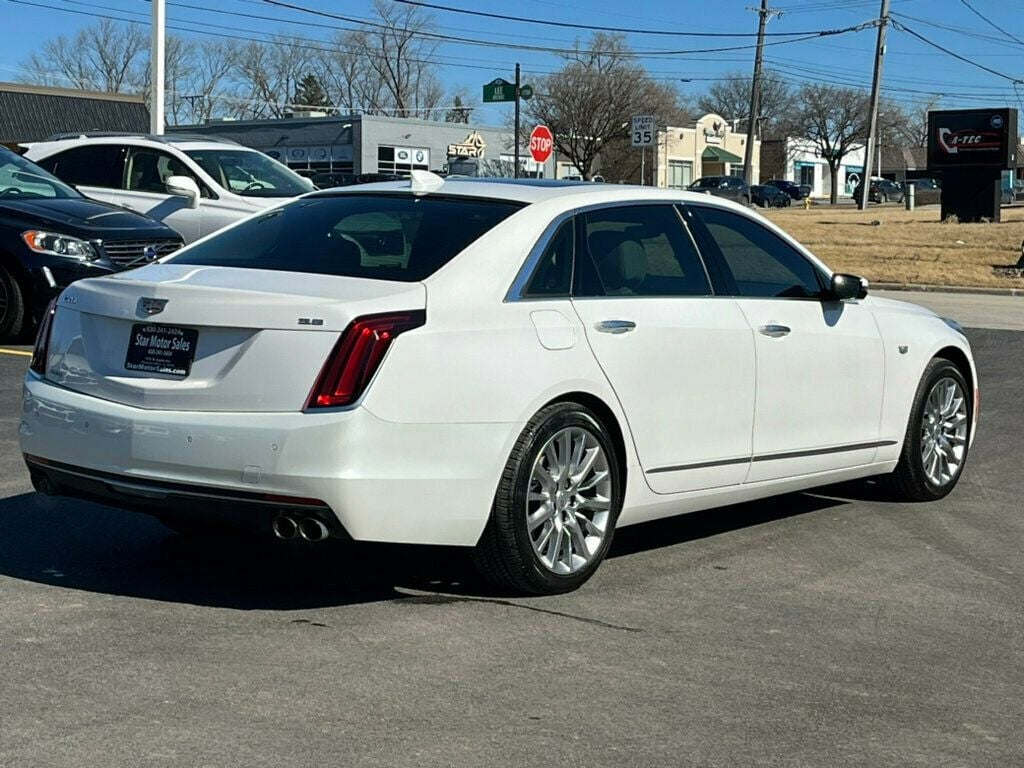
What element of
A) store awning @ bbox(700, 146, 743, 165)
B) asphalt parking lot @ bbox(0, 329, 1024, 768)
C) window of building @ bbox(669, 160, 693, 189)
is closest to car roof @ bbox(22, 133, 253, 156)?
asphalt parking lot @ bbox(0, 329, 1024, 768)

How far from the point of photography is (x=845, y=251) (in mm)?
31953

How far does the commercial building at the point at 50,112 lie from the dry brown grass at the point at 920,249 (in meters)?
22.0

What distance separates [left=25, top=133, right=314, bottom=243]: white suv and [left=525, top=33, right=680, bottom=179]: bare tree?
4558 centimetres

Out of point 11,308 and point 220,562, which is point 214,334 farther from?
point 11,308

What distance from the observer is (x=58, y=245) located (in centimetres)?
1234

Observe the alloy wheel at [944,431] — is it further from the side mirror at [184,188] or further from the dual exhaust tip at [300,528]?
the side mirror at [184,188]

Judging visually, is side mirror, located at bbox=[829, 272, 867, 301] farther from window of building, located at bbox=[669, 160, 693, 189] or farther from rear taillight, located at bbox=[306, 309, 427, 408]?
window of building, located at bbox=[669, 160, 693, 189]

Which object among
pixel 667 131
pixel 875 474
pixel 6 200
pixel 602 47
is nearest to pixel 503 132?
pixel 602 47

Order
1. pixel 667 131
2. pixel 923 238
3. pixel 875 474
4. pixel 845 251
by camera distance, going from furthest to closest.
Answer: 1. pixel 667 131
2. pixel 923 238
3. pixel 845 251
4. pixel 875 474

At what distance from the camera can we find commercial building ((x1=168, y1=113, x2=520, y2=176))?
70250mm

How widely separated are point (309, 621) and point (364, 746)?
1.24 m

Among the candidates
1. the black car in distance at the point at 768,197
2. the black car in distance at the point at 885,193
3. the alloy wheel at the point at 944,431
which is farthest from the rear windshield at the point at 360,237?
the black car in distance at the point at 885,193

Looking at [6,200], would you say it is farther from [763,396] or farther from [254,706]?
[254,706]

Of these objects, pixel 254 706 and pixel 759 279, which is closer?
pixel 254 706
